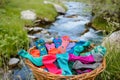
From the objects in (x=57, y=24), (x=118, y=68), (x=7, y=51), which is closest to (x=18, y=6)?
(x=57, y=24)

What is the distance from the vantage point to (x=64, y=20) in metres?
11.5

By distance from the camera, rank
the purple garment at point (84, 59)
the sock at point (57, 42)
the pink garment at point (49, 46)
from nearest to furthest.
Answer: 1. the purple garment at point (84, 59)
2. the pink garment at point (49, 46)
3. the sock at point (57, 42)

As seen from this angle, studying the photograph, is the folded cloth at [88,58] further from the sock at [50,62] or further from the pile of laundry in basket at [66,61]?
the sock at [50,62]

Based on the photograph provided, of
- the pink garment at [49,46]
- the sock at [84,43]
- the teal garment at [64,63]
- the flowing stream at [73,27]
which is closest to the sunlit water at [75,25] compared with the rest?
the flowing stream at [73,27]

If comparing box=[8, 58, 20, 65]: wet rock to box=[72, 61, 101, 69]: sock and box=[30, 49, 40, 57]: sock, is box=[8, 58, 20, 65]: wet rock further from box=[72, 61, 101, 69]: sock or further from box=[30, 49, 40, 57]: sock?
box=[72, 61, 101, 69]: sock

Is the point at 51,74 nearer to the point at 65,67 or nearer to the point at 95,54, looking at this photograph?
the point at 65,67

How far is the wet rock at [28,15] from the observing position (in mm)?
10609

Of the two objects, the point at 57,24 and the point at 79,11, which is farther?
the point at 79,11

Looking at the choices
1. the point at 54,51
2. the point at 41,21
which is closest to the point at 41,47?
the point at 54,51

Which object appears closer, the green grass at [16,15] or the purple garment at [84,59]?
the purple garment at [84,59]

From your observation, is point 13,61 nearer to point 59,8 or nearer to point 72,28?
point 72,28

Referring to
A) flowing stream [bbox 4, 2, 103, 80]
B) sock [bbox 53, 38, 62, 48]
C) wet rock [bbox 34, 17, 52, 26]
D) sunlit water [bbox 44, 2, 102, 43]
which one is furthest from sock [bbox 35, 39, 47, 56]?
wet rock [bbox 34, 17, 52, 26]

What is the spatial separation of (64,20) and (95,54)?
8.65 meters

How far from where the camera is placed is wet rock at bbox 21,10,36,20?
10609 millimetres
